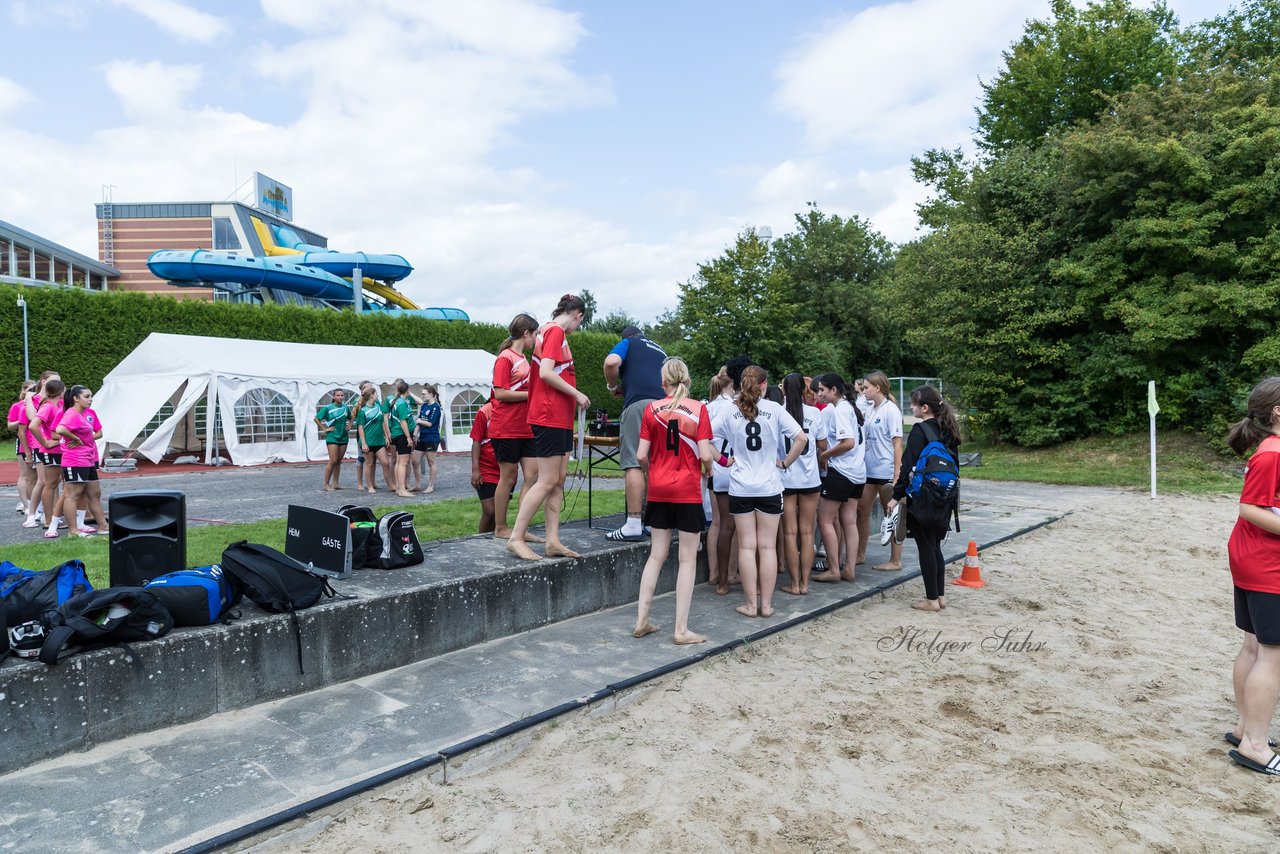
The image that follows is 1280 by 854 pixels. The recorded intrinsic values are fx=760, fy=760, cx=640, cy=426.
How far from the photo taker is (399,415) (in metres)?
11.9

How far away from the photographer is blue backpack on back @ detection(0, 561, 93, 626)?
348 cm

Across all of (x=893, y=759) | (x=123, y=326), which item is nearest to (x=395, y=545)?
(x=893, y=759)

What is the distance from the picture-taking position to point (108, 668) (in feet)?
11.5

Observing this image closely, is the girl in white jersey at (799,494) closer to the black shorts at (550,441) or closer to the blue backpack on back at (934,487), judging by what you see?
the blue backpack on back at (934,487)

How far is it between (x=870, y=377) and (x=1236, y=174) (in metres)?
15.1

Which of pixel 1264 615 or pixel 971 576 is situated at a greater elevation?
pixel 1264 615

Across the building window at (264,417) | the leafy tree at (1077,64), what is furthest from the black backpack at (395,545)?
the leafy tree at (1077,64)

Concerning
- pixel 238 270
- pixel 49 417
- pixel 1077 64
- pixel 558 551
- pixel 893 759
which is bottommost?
pixel 893 759

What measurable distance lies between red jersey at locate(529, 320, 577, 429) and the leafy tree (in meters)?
21.1

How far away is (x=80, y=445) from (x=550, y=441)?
19.0 feet

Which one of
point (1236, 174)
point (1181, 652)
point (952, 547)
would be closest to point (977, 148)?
point (1236, 174)

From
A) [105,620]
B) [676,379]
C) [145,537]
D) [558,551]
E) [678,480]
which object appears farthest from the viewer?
[558,551]

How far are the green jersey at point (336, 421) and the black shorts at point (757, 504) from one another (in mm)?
8317

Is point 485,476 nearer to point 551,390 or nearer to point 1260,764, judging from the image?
point 551,390
